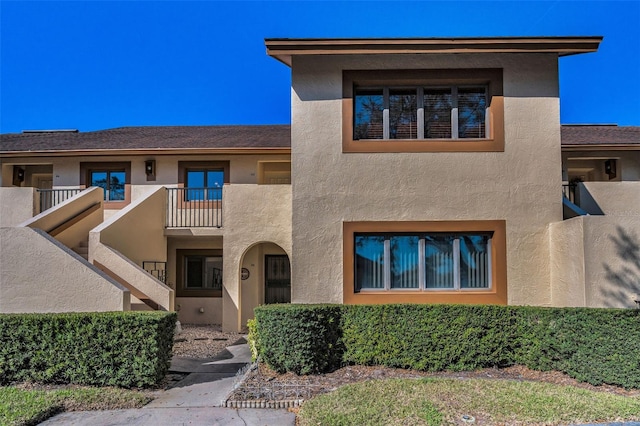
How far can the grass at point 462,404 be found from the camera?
19.2 feet

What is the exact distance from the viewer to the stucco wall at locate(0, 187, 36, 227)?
572 inches

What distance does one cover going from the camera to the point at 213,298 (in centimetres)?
1617

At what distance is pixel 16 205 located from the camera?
47.9 ft

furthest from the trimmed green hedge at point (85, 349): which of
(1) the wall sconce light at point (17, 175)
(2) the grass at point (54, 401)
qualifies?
(1) the wall sconce light at point (17, 175)

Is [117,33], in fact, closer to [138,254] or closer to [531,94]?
[138,254]

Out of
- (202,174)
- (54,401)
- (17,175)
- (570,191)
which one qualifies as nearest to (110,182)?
(202,174)

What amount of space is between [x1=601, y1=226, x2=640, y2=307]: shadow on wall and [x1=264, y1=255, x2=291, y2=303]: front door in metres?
9.35

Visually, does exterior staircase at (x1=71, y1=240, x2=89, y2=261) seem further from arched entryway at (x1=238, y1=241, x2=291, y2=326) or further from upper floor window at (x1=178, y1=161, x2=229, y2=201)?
arched entryway at (x1=238, y1=241, x2=291, y2=326)

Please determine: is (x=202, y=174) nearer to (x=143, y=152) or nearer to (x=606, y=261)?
(x=143, y=152)

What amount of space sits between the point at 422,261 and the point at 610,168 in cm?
951

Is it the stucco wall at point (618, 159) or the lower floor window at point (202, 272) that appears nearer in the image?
the stucco wall at point (618, 159)

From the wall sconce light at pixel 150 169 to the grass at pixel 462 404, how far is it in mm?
11406

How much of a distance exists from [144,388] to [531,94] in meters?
9.79

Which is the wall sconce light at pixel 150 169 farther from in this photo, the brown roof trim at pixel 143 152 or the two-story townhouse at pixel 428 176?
the two-story townhouse at pixel 428 176
